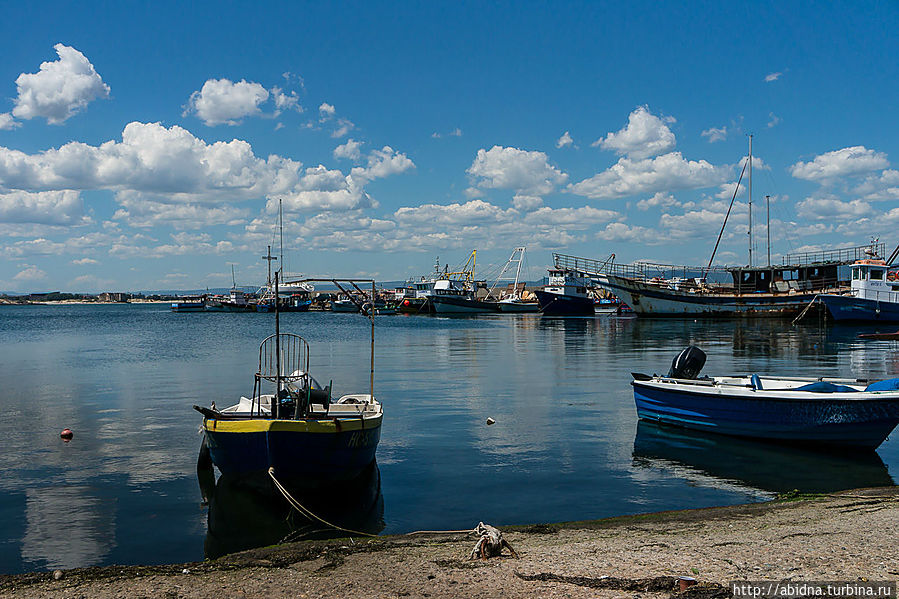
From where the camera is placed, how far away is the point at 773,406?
14.3 meters

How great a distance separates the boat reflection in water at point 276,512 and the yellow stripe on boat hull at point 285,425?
86 cm

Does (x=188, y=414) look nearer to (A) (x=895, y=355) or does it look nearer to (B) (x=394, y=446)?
(B) (x=394, y=446)

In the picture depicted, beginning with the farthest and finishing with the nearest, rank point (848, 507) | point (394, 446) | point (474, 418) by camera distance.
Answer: point (474, 418), point (394, 446), point (848, 507)

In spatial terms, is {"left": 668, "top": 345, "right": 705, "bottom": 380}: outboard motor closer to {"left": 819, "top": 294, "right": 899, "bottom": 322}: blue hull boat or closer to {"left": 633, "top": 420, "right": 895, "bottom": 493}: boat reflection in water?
{"left": 633, "top": 420, "right": 895, "bottom": 493}: boat reflection in water

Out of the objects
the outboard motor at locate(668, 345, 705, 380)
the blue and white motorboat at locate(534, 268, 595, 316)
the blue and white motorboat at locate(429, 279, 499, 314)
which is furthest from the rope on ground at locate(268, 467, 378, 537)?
the blue and white motorboat at locate(429, 279, 499, 314)

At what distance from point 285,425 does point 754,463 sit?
29.7 ft

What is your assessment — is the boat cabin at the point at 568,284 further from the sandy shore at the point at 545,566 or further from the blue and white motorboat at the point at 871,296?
the sandy shore at the point at 545,566

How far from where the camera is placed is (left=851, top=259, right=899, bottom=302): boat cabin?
53.5 m

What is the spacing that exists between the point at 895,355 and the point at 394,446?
2746 centimetres

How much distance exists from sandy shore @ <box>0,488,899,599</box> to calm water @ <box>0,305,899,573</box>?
1462mm

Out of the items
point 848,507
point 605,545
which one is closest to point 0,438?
point 605,545

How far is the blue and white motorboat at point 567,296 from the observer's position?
82375 millimetres

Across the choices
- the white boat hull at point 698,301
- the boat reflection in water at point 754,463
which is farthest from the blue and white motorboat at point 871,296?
the boat reflection in water at point 754,463

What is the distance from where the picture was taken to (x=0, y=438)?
1600cm
